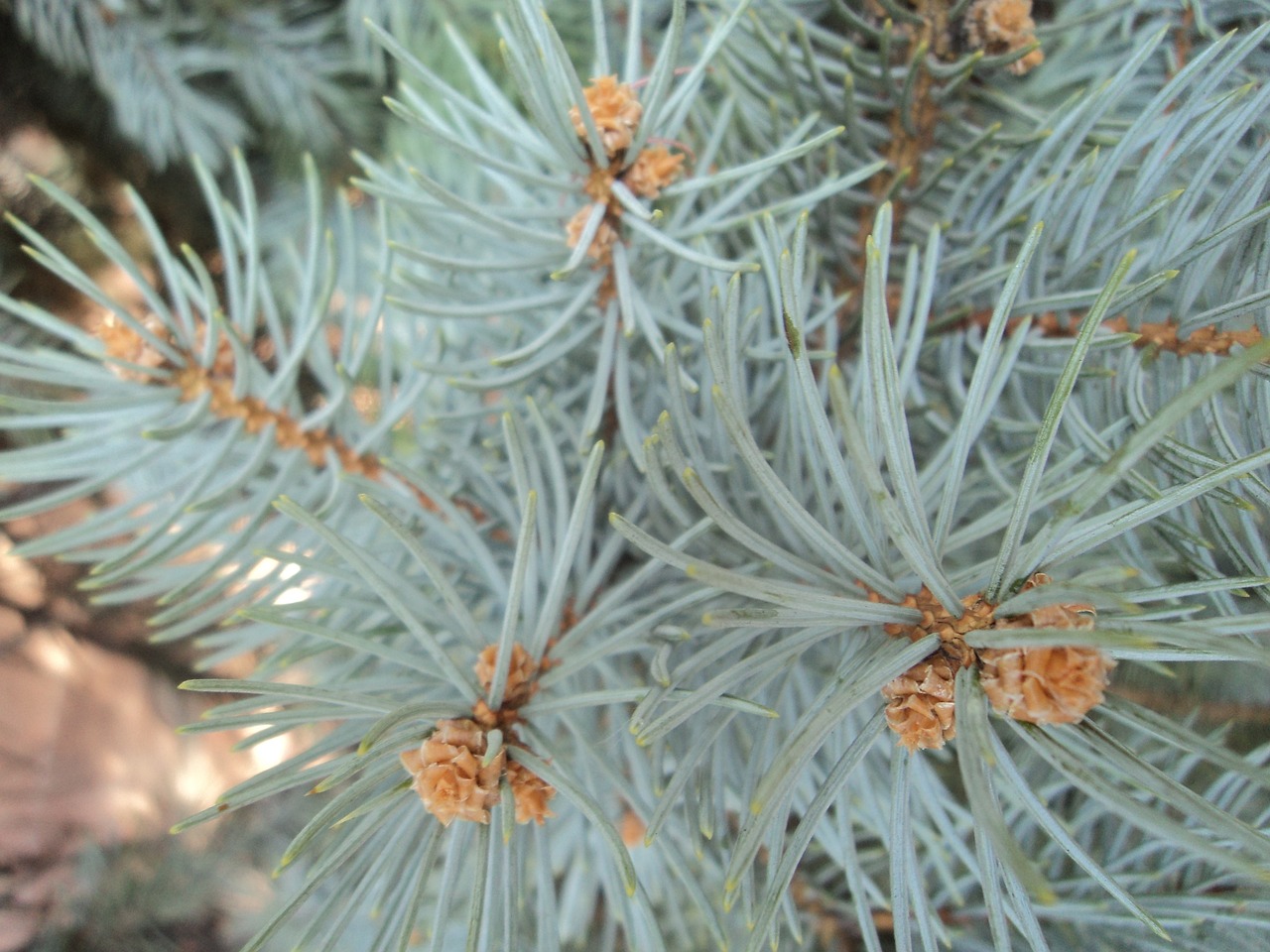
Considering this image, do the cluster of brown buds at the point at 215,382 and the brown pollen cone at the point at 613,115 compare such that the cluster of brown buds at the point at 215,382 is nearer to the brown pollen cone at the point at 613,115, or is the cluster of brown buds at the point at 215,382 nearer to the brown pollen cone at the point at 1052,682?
the brown pollen cone at the point at 613,115

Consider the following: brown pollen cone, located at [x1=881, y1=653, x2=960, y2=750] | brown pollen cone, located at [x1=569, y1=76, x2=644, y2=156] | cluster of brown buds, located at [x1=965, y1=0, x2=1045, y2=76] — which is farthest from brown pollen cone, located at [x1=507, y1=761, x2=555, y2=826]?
cluster of brown buds, located at [x1=965, y1=0, x2=1045, y2=76]

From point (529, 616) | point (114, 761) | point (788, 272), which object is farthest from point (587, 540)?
point (114, 761)

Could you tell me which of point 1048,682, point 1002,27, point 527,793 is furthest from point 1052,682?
point 1002,27

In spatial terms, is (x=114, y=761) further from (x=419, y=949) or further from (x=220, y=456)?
(x=220, y=456)

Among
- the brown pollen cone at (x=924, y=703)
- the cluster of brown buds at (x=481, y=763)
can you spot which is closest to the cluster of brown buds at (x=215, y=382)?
the cluster of brown buds at (x=481, y=763)

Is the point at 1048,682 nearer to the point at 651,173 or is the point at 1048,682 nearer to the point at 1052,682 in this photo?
the point at 1052,682

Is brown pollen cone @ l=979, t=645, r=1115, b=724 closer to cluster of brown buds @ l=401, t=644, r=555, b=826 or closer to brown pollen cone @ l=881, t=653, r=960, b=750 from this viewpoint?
brown pollen cone @ l=881, t=653, r=960, b=750
